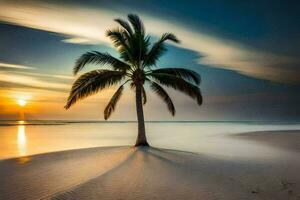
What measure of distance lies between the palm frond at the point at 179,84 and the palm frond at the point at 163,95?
1.18 ft

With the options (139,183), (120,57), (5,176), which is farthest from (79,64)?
(139,183)

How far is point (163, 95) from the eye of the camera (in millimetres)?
16141

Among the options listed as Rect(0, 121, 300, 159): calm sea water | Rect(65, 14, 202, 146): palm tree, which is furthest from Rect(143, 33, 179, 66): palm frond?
Rect(0, 121, 300, 159): calm sea water

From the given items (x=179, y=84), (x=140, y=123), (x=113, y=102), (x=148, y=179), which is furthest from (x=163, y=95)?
(x=148, y=179)

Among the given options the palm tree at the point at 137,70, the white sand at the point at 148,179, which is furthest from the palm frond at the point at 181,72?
the white sand at the point at 148,179

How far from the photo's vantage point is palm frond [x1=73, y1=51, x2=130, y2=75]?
1458 cm

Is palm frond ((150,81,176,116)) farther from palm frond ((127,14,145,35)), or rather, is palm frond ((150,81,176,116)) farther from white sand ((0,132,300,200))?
white sand ((0,132,300,200))

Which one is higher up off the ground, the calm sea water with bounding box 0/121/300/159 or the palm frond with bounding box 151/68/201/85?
the palm frond with bounding box 151/68/201/85

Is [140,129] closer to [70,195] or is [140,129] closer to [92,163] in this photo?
[92,163]

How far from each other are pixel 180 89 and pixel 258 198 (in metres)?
10.0

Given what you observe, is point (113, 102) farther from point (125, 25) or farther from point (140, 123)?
point (125, 25)

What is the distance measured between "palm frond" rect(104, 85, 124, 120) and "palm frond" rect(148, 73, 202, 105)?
79.4 inches

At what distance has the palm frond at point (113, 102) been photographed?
1566 cm

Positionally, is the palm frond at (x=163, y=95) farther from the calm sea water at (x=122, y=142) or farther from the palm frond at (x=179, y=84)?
the calm sea water at (x=122, y=142)
